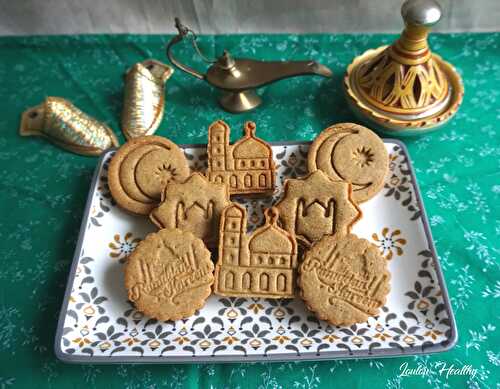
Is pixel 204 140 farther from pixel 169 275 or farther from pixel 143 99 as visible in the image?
pixel 169 275

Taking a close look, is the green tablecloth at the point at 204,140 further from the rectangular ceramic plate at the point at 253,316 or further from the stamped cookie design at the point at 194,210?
the stamped cookie design at the point at 194,210

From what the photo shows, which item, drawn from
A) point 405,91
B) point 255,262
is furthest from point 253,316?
point 405,91

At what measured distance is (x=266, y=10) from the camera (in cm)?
131

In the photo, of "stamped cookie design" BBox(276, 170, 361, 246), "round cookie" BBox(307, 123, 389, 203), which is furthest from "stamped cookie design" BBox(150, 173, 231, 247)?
"round cookie" BBox(307, 123, 389, 203)

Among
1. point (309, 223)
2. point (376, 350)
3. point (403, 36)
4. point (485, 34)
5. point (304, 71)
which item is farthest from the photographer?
point (485, 34)

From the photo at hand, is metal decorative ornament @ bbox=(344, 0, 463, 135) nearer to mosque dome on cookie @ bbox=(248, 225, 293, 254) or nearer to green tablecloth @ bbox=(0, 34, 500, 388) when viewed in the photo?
green tablecloth @ bbox=(0, 34, 500, 388)

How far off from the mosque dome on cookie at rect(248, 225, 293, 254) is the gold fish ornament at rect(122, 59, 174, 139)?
0.48 meters

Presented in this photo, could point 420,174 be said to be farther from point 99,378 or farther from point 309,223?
point 99,378

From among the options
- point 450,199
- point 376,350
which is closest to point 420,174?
point 450,199

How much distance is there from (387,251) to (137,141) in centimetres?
62

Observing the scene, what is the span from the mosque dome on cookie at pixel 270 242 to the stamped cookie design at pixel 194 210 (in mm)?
97

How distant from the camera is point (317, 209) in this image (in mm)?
893

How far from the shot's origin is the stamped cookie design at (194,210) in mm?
906

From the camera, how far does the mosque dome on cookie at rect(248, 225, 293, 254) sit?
2.79 feet
